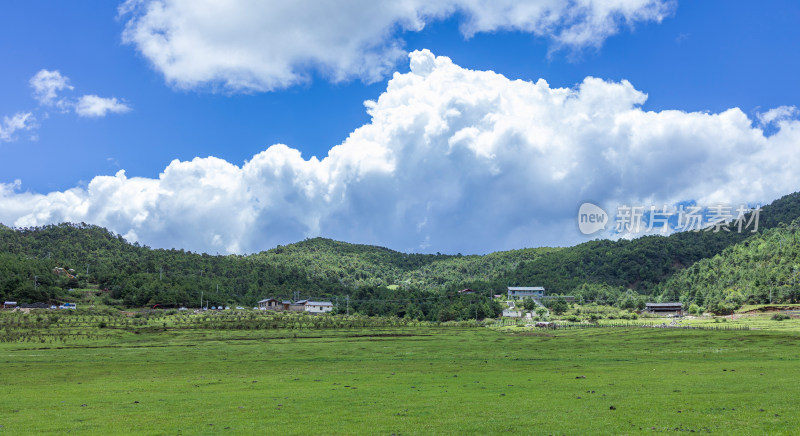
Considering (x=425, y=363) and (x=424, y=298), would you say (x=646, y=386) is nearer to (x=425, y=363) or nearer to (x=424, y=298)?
(x=425, y=363)

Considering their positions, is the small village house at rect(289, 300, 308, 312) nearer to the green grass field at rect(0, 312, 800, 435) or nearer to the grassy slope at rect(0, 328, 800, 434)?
the green grass field at rect(0, 312, 800, 435)

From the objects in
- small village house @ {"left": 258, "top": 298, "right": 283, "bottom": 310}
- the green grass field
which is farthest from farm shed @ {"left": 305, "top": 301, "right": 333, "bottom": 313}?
the green grass field

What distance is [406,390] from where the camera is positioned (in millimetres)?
34562

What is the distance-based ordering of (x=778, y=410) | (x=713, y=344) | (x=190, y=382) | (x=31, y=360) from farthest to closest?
(x=713, y=344)
(x=31, y=360)
(x=190, y=382)
(x=778, y=410)

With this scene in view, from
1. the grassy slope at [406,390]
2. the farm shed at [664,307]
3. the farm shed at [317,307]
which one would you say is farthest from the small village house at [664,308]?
the grassy slope at [406,390]

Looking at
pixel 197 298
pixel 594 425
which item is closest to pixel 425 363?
pixel 594 425

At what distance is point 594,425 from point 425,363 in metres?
33.2

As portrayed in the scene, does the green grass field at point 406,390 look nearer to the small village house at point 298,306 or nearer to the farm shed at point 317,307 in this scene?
the farm shed at point 317,307

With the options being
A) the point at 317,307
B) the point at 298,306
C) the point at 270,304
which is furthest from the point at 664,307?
the point at 270,304

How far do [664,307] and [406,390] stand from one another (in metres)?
183

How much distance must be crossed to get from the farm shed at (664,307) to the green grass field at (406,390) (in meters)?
122

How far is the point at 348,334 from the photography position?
346ft

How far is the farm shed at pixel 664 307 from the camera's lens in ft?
614

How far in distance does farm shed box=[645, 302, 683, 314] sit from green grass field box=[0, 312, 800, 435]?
12227 centimetres
